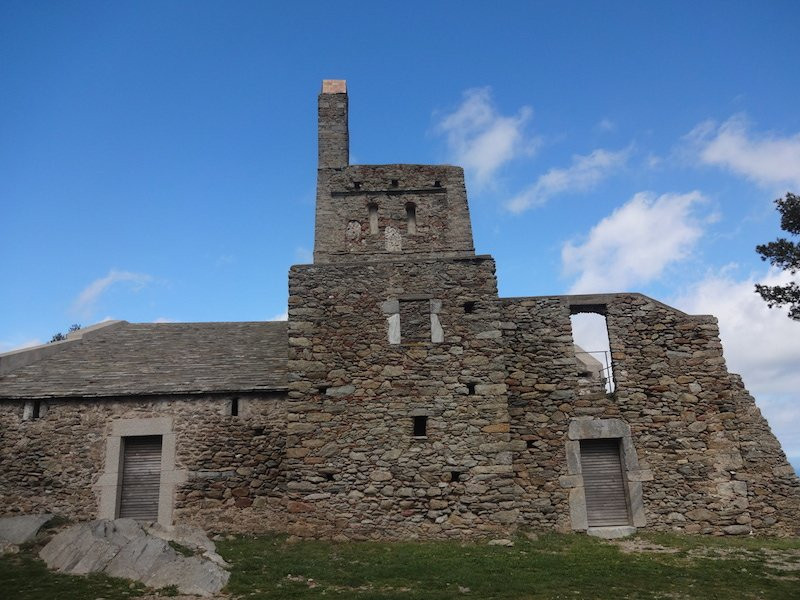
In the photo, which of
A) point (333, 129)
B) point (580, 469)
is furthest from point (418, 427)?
point (333, 129)

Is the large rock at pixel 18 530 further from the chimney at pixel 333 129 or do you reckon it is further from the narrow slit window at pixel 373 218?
the chimney at pixel 333 129

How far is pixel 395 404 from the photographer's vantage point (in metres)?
11.7

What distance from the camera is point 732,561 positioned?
→ 967 centimetres

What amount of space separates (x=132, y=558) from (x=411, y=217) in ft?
41.2

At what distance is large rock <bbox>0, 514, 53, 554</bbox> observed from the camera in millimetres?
9531

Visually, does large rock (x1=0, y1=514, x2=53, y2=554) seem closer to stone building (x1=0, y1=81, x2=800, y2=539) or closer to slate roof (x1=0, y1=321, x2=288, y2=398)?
stone building (x1=0, y1=81, x2=800, y2=539)

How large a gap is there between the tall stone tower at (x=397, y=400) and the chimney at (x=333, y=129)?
7341 mm

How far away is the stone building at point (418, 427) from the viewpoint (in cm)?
1134

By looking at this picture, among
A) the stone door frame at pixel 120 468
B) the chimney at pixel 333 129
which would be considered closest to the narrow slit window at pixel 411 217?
the chimney at pixel 333 129

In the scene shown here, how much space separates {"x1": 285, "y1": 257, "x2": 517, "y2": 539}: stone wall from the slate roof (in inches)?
61.2

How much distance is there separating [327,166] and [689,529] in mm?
14446

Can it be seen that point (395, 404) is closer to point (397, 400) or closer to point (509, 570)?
point (397, 400)

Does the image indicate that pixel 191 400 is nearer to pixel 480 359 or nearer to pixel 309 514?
pixel 309 514

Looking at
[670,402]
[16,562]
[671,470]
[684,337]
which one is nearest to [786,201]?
[684,337]
